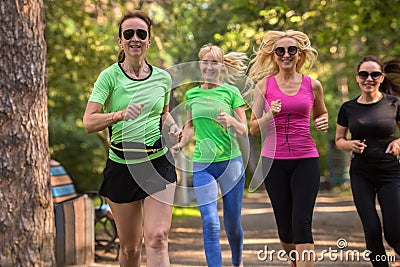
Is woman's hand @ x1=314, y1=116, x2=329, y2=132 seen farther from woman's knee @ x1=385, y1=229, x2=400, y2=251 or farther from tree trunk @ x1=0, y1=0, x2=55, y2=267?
tree trunk @ x1=0, y1=0, x2=55, y2=267

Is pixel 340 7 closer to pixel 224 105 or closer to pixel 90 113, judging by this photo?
pixel 224 105

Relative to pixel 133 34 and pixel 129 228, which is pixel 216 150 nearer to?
pixel 129 228

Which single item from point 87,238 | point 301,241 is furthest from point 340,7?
point 301,241

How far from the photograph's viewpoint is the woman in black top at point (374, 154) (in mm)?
6219

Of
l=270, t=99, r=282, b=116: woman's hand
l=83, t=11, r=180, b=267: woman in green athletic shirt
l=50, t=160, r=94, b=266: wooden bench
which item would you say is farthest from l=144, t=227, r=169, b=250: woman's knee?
l=50, t=160, r=94, b=266: wooden bench

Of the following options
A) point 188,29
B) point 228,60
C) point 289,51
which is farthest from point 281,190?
point 188,29

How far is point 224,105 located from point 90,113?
1844mm

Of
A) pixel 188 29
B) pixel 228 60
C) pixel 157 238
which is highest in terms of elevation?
pixel 188 29

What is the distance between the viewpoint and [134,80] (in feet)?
17.1

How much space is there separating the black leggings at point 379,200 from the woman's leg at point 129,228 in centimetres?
197

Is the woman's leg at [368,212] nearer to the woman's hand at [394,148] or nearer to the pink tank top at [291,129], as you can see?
the woman's hand at [394,148]

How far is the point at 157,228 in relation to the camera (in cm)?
505

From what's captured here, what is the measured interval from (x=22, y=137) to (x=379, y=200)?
114 inches

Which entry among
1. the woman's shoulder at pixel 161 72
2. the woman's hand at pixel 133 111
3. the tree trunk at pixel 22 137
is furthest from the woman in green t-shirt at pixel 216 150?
the woman's hand at pixel 133 111
